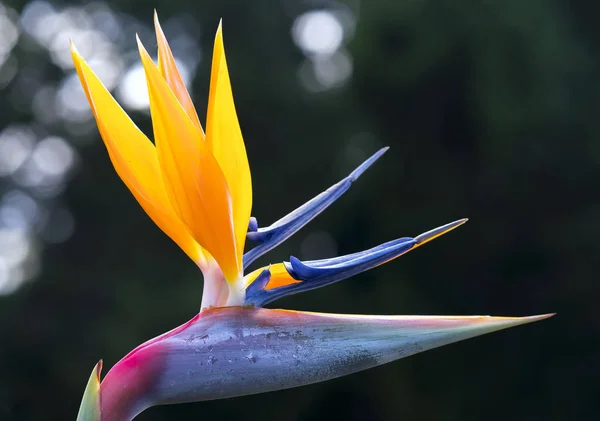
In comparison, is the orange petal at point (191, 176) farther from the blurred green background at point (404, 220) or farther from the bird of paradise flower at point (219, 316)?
the blurred green background at point (404, 220)

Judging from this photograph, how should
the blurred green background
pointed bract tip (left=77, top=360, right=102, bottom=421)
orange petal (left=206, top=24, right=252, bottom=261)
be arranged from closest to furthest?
pointed bract tip (left=77, top=360, right=102, bottom=421) → orange petal (left=206, top=24, right=252, bottom=261) → the blurred green background

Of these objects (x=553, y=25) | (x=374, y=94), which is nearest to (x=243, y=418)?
(x=374, y=94)

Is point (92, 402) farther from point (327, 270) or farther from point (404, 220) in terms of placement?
point (404, 220)

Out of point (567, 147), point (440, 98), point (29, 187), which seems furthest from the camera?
point (29, 187)

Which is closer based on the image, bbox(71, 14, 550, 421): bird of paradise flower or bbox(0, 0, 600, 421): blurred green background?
bbox(71, 14, 550, 421): bird of paradise flower

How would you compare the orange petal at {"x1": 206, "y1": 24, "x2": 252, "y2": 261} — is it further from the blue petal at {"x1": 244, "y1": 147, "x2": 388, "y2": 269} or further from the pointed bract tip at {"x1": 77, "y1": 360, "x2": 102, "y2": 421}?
the pointed bract tip at {"x1": 77, "y1": 360, "x2": 102, "y2": 421}

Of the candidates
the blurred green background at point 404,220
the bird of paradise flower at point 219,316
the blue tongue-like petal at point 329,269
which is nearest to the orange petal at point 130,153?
the bird of paradise flower at point 219,316

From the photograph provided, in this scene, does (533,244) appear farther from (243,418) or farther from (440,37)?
(243,418)

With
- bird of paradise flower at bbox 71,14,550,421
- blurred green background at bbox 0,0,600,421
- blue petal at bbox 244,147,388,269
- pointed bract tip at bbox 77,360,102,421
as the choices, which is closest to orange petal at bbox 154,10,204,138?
bird of paradise flower at bbox 71,14,550,421

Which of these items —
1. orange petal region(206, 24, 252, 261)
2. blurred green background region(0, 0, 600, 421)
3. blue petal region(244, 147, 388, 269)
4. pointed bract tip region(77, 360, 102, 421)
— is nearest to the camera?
pointed bract tip region(77, 360, 102, 421)
